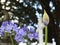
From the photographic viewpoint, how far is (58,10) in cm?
291

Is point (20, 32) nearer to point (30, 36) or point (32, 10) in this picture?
point (30, 36)

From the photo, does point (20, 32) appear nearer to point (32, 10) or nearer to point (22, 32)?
point (22, 32)

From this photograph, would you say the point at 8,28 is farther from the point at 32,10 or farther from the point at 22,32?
the point at 32,10

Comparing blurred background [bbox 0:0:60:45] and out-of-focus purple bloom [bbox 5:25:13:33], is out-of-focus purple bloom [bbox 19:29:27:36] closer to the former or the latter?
out-of-focus purple bloom [bbox 5:25:13:33]

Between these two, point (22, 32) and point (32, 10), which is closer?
point (22, 32)

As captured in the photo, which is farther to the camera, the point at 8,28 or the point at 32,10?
the point at 32,10

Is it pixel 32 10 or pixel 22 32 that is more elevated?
pixel 32 10

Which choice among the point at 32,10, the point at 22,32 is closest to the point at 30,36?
the point at 22,32

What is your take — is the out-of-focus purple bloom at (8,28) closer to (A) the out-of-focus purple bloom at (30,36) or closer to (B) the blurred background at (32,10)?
(A) the out-of-focus purple bloom at (30,36)

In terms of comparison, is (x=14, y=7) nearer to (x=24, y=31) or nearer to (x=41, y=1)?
(x=41, y=1)

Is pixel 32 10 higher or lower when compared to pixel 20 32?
higher

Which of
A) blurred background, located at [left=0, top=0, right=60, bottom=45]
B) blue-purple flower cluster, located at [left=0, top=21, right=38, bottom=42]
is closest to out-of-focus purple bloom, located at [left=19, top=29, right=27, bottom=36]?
blue-purple flower cluster, located at [left=0, top=21, right=38, bottom=42]

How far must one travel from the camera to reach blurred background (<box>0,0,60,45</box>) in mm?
2834

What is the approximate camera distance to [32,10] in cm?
295
